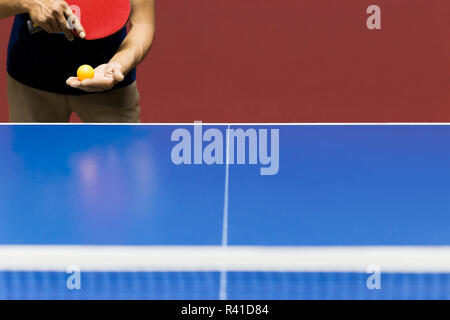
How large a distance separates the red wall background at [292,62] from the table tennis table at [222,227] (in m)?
2.23

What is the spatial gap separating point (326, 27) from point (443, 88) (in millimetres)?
782

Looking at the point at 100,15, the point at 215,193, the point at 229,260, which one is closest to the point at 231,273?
the point at 229,260

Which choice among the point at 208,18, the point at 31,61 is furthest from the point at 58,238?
the point at 208,18

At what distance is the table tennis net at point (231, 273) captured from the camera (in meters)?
1.13

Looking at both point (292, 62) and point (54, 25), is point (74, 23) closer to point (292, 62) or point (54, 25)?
point (54, 25)

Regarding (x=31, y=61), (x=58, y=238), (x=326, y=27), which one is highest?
(x=326, y=27)

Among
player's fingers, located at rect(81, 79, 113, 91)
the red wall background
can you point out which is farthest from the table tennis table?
the red wall background

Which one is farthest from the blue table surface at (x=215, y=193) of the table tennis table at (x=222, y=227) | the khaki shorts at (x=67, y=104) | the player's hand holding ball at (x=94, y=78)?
the khaki shorts at (x=67, y=104)

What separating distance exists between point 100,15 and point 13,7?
263 millimetres

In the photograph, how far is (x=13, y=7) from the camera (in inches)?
85.4

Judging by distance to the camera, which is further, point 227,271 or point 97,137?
point 97,137
